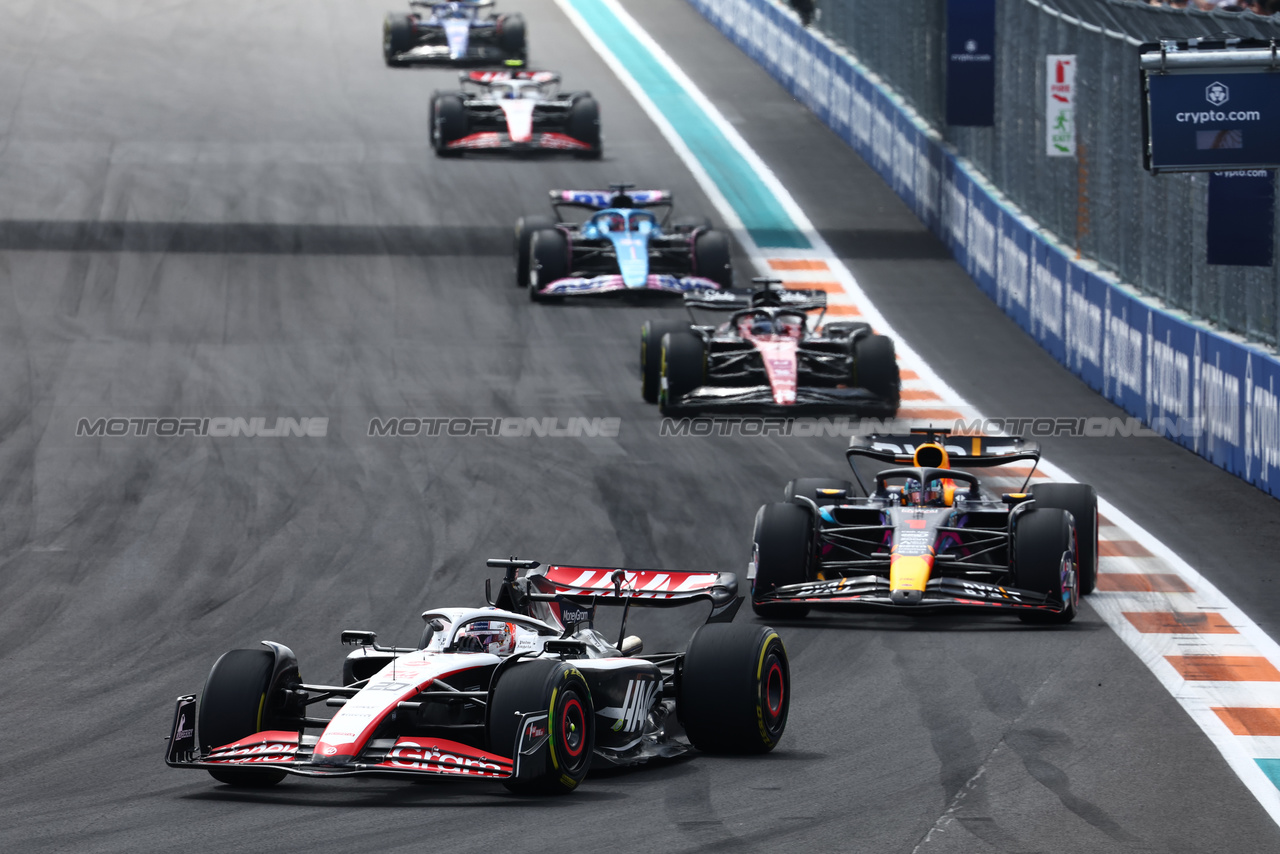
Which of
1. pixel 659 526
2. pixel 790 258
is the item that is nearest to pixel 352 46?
pixel 790 258

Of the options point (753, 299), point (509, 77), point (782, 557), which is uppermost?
point (509, 77)

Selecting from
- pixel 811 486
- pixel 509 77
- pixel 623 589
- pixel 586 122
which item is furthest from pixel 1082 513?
pixel 509 77

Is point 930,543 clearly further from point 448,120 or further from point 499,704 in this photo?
point 448,120

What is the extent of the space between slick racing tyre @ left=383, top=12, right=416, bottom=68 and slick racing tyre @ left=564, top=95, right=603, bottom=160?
312 inches

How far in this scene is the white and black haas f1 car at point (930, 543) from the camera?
14.3m

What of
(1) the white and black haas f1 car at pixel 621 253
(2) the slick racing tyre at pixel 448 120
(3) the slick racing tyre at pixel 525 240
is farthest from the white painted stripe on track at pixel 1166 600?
(2) the slick racing tyre at pixel 448 120

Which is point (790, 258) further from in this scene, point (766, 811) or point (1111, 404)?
point (766, 811)

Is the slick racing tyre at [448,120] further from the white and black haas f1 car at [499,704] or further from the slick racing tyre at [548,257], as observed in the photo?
the white and black haas f1 car at [499,704]

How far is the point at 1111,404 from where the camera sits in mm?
23188

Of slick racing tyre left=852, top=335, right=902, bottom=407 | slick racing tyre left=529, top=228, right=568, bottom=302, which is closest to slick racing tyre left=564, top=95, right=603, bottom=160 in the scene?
slick racing tyre left=529, top=228, right=568, bottom=302

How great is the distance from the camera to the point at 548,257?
2695 cm

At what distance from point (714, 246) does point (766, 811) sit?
17688 mm

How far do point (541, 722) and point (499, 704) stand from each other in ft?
0.72

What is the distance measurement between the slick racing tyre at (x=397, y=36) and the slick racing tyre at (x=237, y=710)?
32.0m
